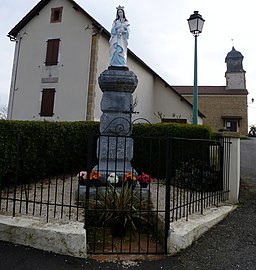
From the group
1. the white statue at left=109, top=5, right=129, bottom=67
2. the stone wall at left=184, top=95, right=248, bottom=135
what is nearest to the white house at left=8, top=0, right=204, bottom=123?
the white statue at left=109, top=5, right=129, bottom=67

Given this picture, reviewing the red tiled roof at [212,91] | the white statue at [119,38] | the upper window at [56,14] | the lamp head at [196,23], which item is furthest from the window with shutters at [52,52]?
the red tiled roof at [212,91]

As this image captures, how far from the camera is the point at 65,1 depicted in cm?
1464

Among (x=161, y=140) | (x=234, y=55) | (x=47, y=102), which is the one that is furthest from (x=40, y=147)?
(x=234, y=55)

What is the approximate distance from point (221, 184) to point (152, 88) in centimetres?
1496

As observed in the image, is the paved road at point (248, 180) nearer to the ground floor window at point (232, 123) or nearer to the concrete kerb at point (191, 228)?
the concrete kerb at point (191, 228)

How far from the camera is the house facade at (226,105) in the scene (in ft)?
108

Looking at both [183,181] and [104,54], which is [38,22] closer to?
[104,54]

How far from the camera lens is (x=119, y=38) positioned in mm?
6355

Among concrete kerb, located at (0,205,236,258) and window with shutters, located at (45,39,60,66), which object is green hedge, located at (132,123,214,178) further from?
window with shutters, located at (45,39,60,66)

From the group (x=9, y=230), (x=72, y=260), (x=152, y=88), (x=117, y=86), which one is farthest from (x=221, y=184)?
(x=152, y=88)

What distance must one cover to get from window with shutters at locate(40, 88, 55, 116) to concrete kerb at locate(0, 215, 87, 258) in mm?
11297

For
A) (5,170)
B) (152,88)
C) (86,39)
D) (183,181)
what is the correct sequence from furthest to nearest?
(152,88) → (86,39) → (183,181) → (5,170)

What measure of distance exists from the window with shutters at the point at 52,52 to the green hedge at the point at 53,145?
25.8 feet

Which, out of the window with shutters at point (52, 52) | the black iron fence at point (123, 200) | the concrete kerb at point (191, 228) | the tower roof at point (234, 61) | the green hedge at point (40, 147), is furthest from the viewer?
the tower roof at point (234, 61)
